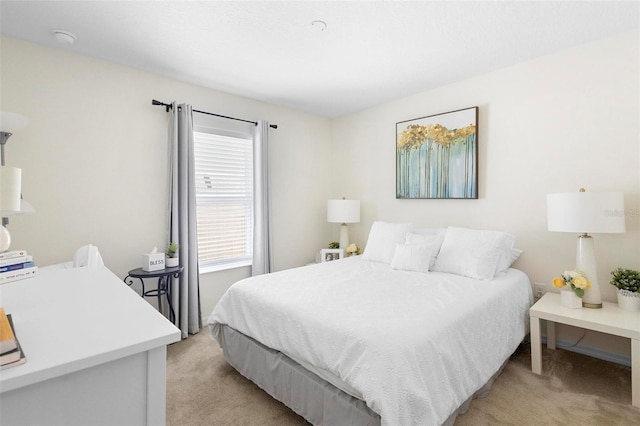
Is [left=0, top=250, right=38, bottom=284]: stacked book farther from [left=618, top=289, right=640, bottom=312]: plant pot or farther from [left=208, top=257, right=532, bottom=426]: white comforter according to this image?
[left=618, top=289, right=640, bottom=312]: plant pot

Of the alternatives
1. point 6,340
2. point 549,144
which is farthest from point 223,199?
point 549,144

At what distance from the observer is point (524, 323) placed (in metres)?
2.51

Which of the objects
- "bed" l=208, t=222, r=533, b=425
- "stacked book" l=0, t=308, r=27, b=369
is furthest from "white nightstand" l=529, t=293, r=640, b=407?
"stacked book" l=0, t=308, r=27, b=369

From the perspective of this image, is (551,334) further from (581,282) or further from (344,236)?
(344,236)

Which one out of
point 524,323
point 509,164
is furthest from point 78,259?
point 509,164

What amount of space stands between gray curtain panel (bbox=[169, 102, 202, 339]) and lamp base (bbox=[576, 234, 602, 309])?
3.28m

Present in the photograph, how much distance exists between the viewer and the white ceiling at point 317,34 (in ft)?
6.70

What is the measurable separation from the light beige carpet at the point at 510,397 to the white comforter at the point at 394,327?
8.9 inches

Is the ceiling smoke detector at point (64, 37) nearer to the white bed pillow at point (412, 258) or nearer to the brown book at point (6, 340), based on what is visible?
the brown book at point (6, 340)

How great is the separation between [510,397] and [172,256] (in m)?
2.87

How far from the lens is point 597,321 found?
2.07 m

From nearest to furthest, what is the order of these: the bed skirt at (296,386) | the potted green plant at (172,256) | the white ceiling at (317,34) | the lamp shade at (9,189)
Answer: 1. the lamp shade at (9,189)
2. the bed skirt at (296,386)
3. the white ceiling at (317,34)
4. the potted green plant at (172,256)

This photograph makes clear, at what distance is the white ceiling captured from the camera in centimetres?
204

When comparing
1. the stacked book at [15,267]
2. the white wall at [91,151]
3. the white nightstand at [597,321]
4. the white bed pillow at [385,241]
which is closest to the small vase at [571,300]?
the white nightstand at [597,321]
